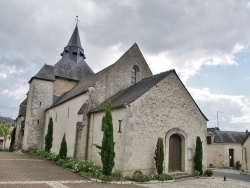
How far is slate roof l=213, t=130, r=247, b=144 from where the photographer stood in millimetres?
33250

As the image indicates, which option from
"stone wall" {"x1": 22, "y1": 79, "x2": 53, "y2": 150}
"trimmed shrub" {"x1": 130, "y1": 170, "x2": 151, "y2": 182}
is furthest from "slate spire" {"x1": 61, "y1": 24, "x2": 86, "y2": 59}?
"trimmed shrub" {"x1": 130, "y1": 170, "x2": 151, "y2": 182}

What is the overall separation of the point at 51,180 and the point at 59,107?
14457 mm

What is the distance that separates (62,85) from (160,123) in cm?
1934

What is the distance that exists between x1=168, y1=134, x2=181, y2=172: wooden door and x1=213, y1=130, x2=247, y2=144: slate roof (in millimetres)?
18232

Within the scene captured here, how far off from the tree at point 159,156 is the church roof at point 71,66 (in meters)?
19.5

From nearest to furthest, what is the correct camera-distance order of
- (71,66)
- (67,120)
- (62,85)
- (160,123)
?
(160,123) → (67,120) → (62,85) → (71,66)

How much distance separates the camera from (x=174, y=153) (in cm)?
1694

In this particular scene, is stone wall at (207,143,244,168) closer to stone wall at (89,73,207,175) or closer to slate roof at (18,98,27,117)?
stone wall at (89,73,207,175)

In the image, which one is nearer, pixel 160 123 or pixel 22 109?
pixel 160 123

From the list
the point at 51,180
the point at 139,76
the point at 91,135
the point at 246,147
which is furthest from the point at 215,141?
the point at 51,180

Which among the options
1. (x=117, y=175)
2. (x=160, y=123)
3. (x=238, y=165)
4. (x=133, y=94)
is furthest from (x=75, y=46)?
(x=238, y=165)

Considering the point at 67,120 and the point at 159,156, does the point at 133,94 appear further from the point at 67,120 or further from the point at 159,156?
the point at 67,120

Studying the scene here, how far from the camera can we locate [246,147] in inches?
1078

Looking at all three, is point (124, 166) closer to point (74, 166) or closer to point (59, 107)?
point (74, 166)
